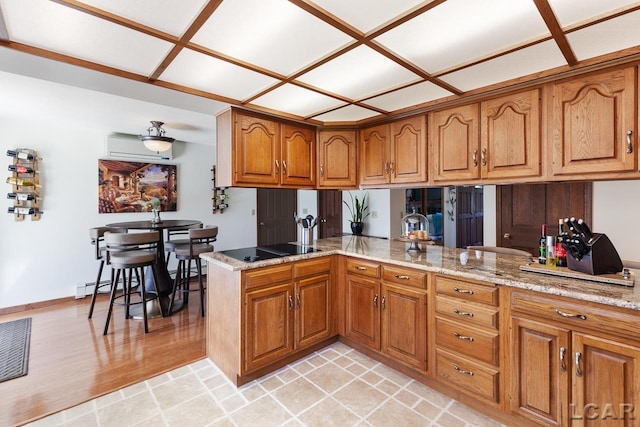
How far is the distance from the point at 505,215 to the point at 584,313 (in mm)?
2688

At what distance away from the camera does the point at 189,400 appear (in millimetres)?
2033

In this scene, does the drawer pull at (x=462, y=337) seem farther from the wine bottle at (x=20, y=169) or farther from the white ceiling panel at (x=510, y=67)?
the wine bottle at (x=20, y=169)

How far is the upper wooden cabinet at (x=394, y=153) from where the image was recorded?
8.72ft

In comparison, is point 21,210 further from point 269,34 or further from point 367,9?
point 367,9

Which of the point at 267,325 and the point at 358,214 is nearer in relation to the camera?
the point at 267,325

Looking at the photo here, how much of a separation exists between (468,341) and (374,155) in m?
1.85

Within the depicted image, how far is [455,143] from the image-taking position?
95.7 inches

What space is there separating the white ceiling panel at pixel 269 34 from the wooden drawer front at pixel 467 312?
1.72 metres

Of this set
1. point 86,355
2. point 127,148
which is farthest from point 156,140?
point 86,355

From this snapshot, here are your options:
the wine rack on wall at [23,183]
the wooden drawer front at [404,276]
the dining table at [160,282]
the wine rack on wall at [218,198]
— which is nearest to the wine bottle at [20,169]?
the wine rack on wall at [23,183]

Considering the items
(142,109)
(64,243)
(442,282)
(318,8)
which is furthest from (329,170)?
(64,243)

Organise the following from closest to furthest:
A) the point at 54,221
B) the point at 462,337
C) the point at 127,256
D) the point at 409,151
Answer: the point at 462,337, the point at 409,151, the point at 127,256, the point at 54,221

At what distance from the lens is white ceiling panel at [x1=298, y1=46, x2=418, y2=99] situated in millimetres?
1794

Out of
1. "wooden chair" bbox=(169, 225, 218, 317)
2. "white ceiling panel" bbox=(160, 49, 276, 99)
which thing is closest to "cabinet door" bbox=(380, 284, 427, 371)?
"white ceiling panel" bbox=(160, 49, 276, 99)
